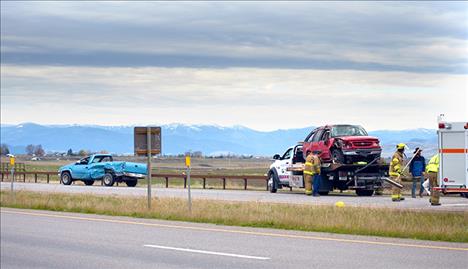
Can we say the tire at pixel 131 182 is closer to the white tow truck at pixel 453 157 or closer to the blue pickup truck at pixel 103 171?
the blue pickup truck at pixel 103 171

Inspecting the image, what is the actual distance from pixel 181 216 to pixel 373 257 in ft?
30.5

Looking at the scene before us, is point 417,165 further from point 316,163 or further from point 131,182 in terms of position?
point 131,182

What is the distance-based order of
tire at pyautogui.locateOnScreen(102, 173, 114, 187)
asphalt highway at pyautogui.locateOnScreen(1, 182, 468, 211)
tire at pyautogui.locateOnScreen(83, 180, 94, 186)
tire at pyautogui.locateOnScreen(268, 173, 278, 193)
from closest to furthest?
asphalt highway at pyautogui.locateOnScreen(1, 182, 468, 211), tire at pyautogui.locateOnScreen(268, 173, 278, 193), tire at pyautogui.locateOnScreen(102, 173, 114, 187), tire at pyautogui.locateOnScreen(83, 180, 94, 186)

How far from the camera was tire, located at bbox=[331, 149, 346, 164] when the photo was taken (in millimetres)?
32906

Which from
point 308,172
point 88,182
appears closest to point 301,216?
point 308,172

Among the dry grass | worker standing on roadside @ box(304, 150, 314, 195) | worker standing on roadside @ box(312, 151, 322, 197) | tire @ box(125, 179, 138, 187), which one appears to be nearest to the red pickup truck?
worker standing on roadside @ box(312, 151, 322, 197)

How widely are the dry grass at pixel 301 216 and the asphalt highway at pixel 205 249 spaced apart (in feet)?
2.80

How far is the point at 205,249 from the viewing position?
1595 centimetres

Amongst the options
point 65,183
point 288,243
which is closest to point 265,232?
point 288,243

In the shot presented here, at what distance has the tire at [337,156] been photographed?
108 ft

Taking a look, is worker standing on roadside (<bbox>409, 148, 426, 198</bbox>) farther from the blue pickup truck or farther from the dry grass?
the blue pickup truck

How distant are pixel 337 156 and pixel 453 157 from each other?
35.8ft

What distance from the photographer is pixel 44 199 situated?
102ft

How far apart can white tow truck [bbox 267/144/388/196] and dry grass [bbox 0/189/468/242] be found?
722cm
